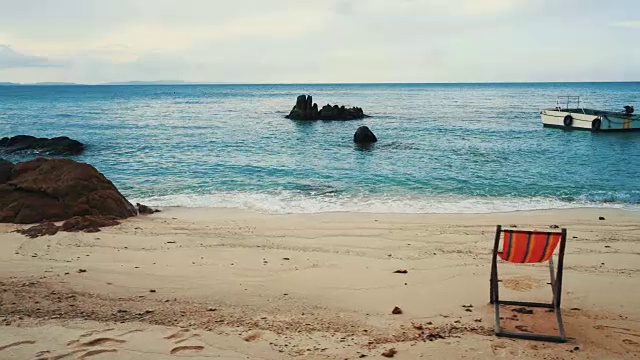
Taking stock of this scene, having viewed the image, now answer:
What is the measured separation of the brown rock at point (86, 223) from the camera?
31.4 feet

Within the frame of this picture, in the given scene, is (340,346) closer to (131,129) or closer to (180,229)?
(180,229)

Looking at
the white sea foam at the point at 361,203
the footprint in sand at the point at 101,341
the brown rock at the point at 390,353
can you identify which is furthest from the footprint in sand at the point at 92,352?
the white sea foam at the point at 361,203

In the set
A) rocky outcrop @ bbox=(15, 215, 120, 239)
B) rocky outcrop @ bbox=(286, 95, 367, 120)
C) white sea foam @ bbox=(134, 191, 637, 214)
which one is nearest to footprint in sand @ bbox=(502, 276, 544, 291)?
white sea foam @ bbox=(134, 191, 637, 214)

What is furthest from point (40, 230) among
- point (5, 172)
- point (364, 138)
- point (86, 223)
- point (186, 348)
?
point (364, 138)

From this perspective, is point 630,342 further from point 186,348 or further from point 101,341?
point 101,341

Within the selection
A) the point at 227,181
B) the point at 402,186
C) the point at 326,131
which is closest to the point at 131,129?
the point at 326,131

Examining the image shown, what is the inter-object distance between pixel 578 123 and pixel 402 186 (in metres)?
24.9

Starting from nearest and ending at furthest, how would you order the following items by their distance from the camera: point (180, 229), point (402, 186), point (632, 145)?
point (180, 229) → point (402, 186) → point (632, 145)

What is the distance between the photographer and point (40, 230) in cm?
938

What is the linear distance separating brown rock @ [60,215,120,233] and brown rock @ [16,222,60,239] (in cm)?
18

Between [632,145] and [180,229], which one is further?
[632,145]

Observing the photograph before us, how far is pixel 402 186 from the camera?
52.2 ft

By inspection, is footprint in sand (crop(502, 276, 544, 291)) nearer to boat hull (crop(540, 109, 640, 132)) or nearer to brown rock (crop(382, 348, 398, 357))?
brown rock (crop(382, 348, 398, 357))

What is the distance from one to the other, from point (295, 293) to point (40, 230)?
18.8 ft
